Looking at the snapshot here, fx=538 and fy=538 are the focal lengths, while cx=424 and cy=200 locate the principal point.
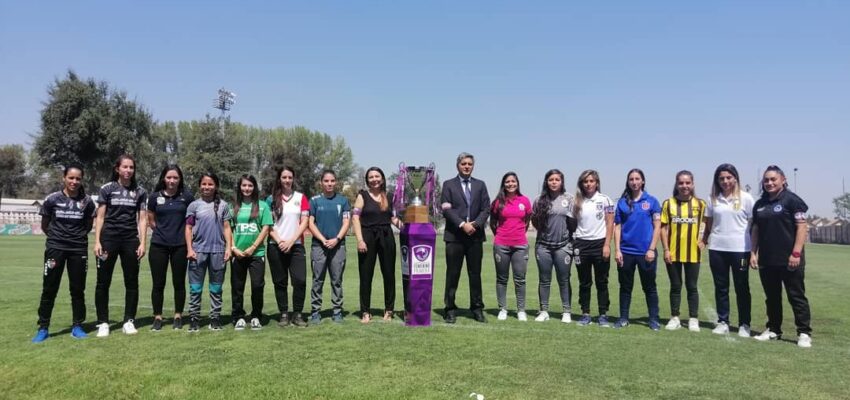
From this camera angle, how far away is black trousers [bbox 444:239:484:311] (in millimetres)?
6875

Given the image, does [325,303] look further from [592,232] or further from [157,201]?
[592,232]

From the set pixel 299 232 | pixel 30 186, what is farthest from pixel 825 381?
pixel 30 186

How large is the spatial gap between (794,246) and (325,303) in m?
6.33

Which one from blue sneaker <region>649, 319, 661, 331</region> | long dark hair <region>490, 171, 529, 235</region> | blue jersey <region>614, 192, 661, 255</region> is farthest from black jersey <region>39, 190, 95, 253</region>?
blue sneaker <region>649, 319, 661, 331</region>

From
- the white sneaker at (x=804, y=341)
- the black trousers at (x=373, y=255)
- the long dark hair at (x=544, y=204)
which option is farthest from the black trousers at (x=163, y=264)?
the white sneaker at (x=804, y=341)

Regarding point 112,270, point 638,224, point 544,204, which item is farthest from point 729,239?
point 112,270

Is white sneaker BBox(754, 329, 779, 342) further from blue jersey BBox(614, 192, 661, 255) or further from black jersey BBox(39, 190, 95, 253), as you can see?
black jersey BBox(39, 190, 95, 253)

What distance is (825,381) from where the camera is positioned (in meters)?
4.49

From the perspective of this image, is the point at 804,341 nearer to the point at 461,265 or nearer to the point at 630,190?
the point at 630,190

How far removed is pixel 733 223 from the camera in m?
6.43

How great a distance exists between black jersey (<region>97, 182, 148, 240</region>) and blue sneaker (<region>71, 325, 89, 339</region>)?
41.3 inches

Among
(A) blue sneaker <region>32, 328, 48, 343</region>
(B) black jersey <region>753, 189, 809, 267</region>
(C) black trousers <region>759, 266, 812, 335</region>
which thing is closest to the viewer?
Answer: (A) blue sneaker <region>32, 328, 48, 343</region>

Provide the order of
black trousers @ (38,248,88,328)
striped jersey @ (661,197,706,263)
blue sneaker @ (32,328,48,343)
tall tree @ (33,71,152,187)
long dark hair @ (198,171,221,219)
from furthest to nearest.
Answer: tall tree @ (33,71,152,187)
striped jersey @ (661,197,706,263)
long dark hair @ (198,171,221,219)
black trousers @ (38,248,88,328)
blue sneaker @ (32,328,48,343)

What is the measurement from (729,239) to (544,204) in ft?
7.21
